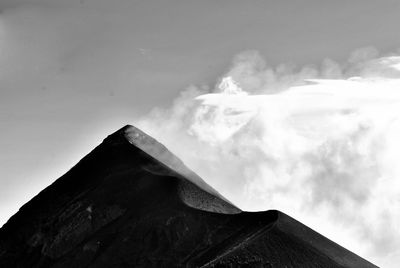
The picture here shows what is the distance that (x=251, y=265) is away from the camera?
41.3 metres

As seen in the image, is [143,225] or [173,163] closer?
[143,225]

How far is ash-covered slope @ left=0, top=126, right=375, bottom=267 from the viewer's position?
43.6 meters

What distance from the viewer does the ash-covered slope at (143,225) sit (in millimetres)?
43562

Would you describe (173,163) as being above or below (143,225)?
above

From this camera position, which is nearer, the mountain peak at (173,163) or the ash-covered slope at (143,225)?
the ash-covered slope at (143,225)

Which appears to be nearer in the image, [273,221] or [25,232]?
[273,221]

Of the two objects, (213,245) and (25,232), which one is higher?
(25,232)

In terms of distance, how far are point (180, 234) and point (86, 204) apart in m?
12.9

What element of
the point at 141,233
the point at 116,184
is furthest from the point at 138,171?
the point at 141,233

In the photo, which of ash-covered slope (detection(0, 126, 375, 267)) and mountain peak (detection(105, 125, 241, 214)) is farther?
mountain peak (detection(105, 125, 241, 214))

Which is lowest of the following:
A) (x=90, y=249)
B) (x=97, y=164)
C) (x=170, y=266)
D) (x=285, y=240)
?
(x=285, y=240)

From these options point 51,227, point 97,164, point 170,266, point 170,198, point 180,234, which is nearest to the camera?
point 170,266

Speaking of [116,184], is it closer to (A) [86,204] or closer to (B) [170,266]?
(A) [86,204]

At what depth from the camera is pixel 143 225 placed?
50.2m
